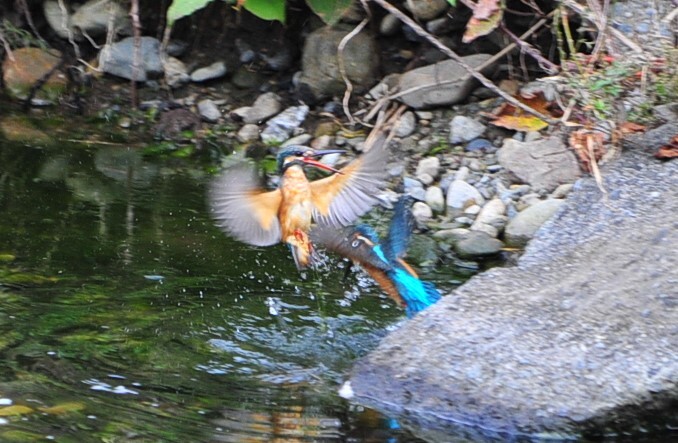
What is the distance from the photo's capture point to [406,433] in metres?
3.39

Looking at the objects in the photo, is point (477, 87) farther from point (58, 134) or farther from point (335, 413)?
point (335, 413)

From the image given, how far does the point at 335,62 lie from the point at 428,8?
0.73m

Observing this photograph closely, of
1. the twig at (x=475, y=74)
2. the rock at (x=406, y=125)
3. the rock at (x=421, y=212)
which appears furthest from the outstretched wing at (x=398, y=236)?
the rock at (x=406, y=125)

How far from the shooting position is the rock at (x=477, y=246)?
5434 mm

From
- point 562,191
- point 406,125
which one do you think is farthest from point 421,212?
point 406,125

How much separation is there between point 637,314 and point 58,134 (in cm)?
460

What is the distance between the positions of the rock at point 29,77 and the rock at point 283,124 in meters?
1.59

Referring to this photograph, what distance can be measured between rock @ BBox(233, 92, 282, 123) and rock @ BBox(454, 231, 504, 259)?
2211 mm

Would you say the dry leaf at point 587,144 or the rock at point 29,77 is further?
the rock at point 29,77

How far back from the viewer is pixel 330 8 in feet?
22.0

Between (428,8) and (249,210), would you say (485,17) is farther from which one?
(249,210)

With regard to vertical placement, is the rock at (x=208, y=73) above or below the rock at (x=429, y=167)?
above

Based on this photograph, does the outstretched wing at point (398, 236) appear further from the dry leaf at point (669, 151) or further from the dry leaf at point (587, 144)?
the dry leaf at point (669, 151)

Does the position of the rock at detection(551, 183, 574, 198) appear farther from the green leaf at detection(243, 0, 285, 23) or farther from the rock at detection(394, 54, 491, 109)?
the green leaf at detection(243, 0, 285, 23)
